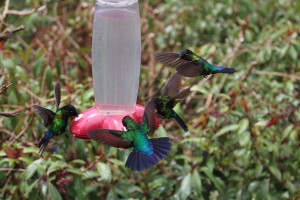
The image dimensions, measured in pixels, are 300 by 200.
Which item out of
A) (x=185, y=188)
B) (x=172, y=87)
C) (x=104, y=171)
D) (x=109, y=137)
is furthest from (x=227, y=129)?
(x=109, y=137)

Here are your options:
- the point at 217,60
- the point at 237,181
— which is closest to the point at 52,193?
the point at 237,181

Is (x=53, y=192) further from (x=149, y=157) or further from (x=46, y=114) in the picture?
(x=149, y=157)

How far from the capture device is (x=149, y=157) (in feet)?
6.74

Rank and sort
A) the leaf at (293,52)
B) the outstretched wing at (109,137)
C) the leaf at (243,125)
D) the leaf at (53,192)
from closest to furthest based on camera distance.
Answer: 1. the outstretched wing at (109,137)
2. the leaf at (53,192)
3. the leaf at (243,125)
4. the leaf at (293,52)

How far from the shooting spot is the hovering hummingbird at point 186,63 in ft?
7.68

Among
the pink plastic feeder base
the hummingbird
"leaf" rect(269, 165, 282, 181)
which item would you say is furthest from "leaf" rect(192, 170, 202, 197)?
the hummingbird

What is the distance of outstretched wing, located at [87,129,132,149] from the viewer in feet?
6.43

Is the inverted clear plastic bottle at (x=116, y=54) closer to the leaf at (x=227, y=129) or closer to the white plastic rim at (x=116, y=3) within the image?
the white plastic rim at (x=116, y=3)

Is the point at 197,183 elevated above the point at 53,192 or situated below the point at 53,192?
below

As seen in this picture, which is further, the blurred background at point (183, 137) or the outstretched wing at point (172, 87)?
the blurred background at point (183, 137)

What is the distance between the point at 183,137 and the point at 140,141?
1.70m

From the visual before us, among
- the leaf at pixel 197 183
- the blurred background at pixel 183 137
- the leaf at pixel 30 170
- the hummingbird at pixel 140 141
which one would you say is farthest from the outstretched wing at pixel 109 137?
the leaf at pixel 197 183

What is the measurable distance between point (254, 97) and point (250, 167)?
529 mm

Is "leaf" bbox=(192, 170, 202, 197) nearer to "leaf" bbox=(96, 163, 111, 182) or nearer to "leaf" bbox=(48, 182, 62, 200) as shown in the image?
"leaf" bbox=(96, 163, 111, 182)
